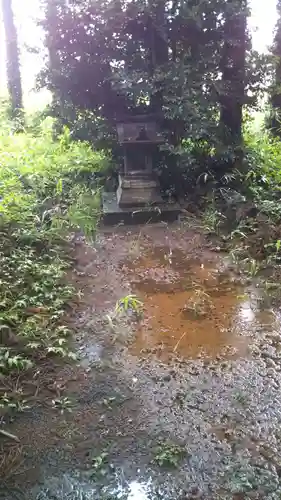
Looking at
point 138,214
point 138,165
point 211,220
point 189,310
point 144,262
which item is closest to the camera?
point 189,310

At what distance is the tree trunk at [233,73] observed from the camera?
19.3 feet

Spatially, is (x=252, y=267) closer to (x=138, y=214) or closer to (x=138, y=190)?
(x=138, y=214)

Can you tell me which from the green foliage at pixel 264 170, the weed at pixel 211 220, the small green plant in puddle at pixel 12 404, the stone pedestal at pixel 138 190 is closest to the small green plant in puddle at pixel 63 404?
the small green plant in puddle at pixel 12 404

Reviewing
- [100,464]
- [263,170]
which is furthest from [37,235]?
[263,170]

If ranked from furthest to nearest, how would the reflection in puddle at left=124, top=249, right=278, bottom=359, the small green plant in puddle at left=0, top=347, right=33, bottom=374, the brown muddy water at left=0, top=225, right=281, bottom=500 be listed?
the reflection in puddle at left=124, top=249, right=278, bottom=359, the small green plant in puddle at left=0, top=347, right=33, bottom=374, the brown muddy water at left=0, top=225, right=281, bottom=500

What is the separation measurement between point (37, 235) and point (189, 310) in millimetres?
1880

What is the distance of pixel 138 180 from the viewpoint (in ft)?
19.6

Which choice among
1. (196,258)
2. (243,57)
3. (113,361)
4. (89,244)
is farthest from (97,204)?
(113,361)

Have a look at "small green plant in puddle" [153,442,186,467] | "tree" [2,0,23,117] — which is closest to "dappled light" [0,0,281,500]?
"small green plant in puddle" [153,442,186,467]

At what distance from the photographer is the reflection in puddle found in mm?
3369

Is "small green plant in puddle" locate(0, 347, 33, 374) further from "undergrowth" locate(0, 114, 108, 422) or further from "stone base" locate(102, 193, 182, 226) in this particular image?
"stone base" locate(102, 193, 182, 226)

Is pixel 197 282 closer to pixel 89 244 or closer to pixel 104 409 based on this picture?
pixel 89 244

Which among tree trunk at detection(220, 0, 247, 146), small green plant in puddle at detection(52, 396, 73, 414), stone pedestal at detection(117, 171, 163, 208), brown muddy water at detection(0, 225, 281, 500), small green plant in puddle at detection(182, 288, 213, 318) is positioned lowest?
small green plant in puddle at detection(52, 396, 73, 414)

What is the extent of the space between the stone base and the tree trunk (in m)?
1.36
